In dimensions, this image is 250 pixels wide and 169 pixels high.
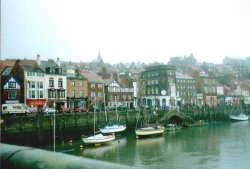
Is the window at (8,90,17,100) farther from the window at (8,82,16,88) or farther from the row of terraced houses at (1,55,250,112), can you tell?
the window at (8,82,16,88)

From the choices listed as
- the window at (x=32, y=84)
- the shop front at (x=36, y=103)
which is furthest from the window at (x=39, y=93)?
the window at (x=32, y=84)

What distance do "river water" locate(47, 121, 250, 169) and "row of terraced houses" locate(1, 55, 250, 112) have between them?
51.2 feet

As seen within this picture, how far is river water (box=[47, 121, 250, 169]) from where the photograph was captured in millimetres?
30516

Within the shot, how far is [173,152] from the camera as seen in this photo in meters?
37.6

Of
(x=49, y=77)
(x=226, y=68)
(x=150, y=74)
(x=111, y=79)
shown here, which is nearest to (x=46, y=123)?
(x=49, y=77)

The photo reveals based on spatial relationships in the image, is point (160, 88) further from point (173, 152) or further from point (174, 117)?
point (173, 152)

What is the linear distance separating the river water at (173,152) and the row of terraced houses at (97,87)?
51.2 feet

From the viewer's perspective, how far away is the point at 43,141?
4203cm

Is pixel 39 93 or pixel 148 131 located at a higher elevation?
pixel 39 93

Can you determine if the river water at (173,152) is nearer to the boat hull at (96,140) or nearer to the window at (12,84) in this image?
the boat hull at (96,140)

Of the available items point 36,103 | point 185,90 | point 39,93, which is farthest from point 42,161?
point 185,90

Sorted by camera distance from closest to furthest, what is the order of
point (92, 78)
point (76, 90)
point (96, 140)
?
1. point (96, 140)
2. point (76, 90)
3. point (92, 78)

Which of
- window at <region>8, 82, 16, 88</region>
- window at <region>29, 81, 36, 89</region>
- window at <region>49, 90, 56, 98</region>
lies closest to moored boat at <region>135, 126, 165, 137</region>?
window at <region>49, 90, 56, 98</region>

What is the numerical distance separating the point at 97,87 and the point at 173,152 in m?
38.0
